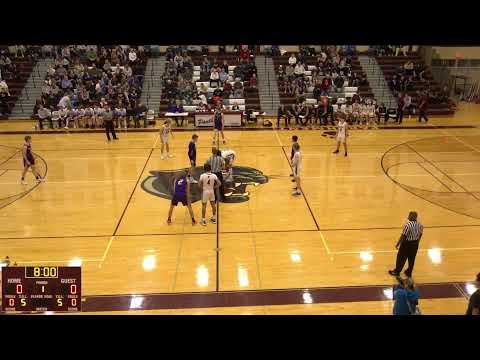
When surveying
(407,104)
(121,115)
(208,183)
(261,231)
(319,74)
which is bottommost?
(261,231)

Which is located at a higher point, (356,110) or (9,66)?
(9,66)

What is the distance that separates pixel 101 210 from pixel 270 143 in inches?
363

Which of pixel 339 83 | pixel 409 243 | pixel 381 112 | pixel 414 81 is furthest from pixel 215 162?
pixel 414 81

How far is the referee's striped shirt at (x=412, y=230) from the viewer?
32.0 ft

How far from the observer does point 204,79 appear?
1124 inches

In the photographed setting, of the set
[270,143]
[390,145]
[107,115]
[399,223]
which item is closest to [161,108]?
[107,115]

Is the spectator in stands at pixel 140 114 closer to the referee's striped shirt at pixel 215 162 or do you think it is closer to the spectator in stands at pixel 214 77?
the spectator in stands at pixel 214 77

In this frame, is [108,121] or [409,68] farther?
[409,68]

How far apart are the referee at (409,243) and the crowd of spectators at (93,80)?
17.3 meters

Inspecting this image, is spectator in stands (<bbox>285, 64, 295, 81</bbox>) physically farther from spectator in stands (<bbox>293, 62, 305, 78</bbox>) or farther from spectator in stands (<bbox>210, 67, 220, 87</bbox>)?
spectator in stands (<bbox>210, 67, 220, 87</bbox>)

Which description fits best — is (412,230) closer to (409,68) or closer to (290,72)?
(290,72)

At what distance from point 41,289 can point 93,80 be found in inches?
850

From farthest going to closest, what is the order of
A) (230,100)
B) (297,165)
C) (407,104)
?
(230,100), (407,104), (297,165)
